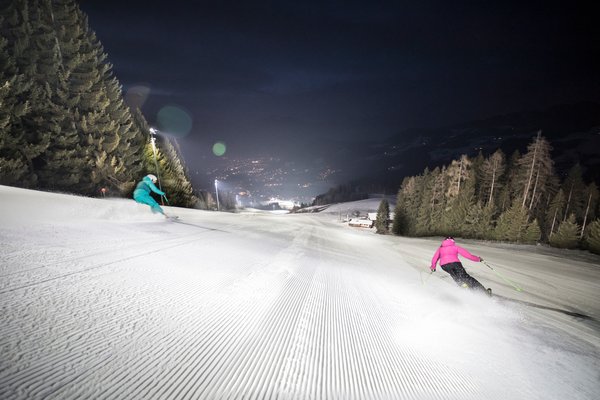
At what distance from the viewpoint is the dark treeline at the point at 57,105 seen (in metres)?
15.8

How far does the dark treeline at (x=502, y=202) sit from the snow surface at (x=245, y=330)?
27.7 metres

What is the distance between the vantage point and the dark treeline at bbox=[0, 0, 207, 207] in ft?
51.8

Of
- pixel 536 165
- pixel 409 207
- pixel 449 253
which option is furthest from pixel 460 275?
pixel 409 207

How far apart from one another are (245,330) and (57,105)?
24283mm

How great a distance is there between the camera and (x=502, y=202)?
1531 inches

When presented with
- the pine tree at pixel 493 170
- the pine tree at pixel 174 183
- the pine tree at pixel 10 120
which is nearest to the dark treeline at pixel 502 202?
the pine tree at pixel 493 170

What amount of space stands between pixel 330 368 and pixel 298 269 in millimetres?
3340

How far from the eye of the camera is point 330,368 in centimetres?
237

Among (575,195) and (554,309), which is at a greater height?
(575,195)

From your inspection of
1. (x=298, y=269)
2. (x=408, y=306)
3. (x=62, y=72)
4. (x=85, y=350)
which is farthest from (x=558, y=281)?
(x=62, y=72)

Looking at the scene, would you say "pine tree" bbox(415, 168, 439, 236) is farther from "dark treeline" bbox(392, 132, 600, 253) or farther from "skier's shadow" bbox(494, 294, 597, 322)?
"skier's shadow" bbox(494, 294, 597, 322)

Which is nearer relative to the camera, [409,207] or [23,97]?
[23,97]

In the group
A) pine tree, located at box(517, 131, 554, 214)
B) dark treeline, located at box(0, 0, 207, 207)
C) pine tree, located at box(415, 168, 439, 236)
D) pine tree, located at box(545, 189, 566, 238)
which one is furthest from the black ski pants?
pine tree, located at box(545, 189, 566, 238)

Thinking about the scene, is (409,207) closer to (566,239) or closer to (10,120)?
(566,239)
